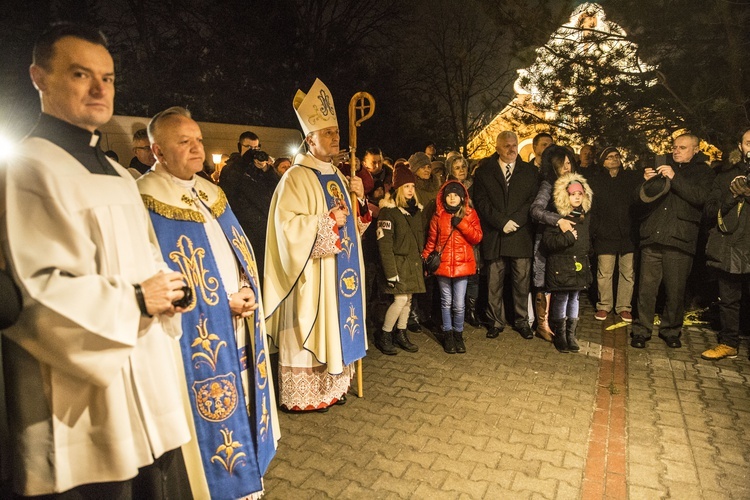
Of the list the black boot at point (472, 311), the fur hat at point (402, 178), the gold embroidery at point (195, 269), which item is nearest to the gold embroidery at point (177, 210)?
the gold embroidery at point (195, 269)

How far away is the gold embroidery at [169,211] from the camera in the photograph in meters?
2.49

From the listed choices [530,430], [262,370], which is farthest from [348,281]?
[530,430]

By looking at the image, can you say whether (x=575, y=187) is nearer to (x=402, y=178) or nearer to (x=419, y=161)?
(x=402, y=178)

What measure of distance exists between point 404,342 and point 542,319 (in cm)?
177

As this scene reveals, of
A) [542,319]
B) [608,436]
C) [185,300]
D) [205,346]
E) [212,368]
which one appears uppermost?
[185,300]

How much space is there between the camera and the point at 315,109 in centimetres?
407

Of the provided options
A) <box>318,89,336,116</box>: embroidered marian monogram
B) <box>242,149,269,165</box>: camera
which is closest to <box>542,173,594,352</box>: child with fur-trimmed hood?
<box>318,89,336,116</box>: embroidered marian monogram

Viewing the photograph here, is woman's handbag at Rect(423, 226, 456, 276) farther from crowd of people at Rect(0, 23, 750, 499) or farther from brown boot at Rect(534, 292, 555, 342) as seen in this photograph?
brown boot at Rect(534, 292, 555, 342)

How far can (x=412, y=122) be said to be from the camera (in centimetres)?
2083

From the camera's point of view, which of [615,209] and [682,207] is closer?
[682,207]

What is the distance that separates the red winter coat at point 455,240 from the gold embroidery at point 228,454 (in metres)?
3.44

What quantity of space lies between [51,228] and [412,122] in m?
20.0

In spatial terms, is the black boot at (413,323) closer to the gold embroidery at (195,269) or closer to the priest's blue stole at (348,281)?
the priest's blue stole at (348,281)

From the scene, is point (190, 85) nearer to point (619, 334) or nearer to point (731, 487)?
point (619, 334)
